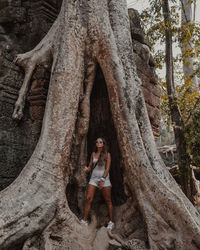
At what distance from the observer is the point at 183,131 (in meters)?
5.16

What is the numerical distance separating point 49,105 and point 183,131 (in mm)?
3222

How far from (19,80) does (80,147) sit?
1122 mm

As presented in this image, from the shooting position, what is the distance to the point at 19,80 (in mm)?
3264

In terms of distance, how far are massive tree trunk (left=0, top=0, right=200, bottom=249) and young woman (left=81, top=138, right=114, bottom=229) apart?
0.15 m

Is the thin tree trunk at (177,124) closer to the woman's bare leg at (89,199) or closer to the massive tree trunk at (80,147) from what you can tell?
the massive tree trunk at (80,147)

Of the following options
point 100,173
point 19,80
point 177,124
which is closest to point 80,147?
point 100,173

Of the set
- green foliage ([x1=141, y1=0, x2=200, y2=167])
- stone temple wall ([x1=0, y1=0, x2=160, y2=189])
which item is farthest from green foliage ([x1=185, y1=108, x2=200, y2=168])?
stone temple wall ([x1=0, y1=0, x2=160, y2=189])

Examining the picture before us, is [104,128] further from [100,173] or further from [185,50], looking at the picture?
[185,50]

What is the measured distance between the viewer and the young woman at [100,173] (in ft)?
9.40

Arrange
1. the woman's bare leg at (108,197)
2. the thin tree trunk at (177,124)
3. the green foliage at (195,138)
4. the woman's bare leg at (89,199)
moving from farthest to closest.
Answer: the thin tree trunk at (177,124) < the green foliage at (195,138) < the woman's bare leg at (108,197) < the woman's bare leg at (89,199)

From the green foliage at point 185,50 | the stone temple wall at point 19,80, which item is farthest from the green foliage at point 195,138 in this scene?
the stone temple wall at point 19,80

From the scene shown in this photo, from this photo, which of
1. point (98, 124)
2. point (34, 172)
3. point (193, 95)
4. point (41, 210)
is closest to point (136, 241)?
point (41, 210)

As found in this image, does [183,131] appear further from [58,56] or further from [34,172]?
[34,172]

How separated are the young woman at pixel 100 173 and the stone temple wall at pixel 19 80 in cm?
73
